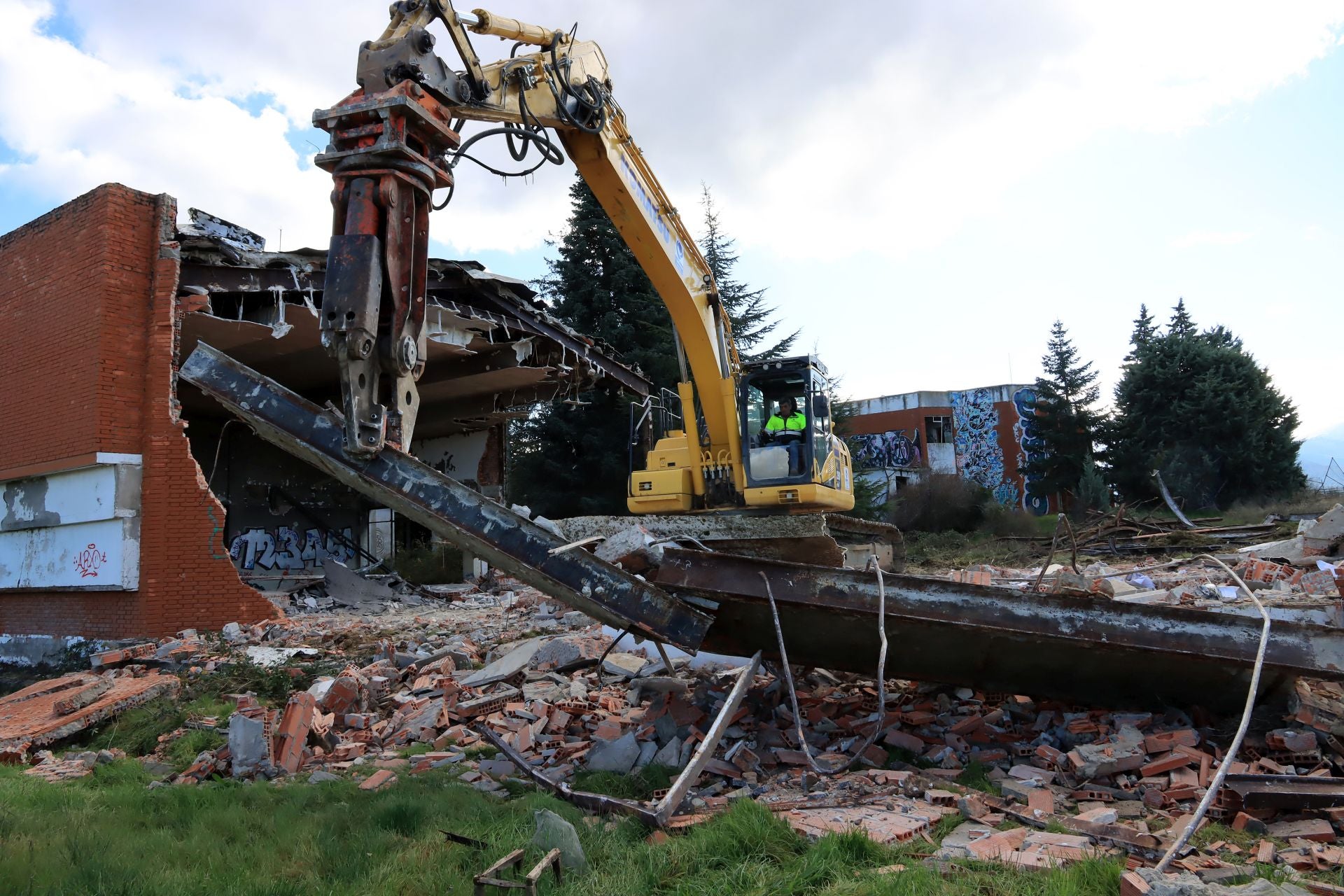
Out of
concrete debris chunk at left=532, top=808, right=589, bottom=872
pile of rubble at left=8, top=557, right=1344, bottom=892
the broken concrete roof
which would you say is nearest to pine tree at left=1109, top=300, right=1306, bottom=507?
the broken concrete roof

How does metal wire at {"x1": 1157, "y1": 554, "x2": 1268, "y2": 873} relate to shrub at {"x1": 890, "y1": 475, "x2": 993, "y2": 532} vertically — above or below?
below

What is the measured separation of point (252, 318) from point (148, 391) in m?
2.24

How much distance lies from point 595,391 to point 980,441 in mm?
23690

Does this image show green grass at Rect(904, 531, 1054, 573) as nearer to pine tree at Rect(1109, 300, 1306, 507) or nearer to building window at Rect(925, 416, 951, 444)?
pine tree at Rect(1109, 300, 1306, 507)

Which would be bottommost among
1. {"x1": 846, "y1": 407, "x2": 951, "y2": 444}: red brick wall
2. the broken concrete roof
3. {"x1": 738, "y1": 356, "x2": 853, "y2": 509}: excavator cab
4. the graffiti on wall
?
the graffiti on wall

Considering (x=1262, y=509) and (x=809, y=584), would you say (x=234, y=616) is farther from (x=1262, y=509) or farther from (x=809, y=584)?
(x=1262, y=509)

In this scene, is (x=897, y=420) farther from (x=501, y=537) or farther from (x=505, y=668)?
(x=501, y=537)

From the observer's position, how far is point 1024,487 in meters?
39.1

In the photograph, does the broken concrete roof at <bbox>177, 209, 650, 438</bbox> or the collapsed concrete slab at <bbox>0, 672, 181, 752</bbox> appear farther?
the broken concrete roof at <bbox>177, 209, 650, 438</bbox>

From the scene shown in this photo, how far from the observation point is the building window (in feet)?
134

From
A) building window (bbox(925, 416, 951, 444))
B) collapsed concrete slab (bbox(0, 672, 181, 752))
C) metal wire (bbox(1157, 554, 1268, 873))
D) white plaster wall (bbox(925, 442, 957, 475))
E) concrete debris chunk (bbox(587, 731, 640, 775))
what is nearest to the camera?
metal wire (bbox(1157, 554, 1268, 873))

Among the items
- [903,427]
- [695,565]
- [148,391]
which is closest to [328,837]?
[695,565]

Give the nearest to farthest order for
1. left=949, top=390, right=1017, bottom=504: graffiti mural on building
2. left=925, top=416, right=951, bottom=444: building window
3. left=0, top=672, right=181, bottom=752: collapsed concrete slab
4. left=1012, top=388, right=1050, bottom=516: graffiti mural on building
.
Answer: left=0, top=672, right=181, bottom=752: collapsed concrete slab → left=1012, top=388, right=1050, bottom=516: graffiti mural on building → left=949, top=390, right=1017, bottom=504: graffiti mural on building → left=925, top=416, right=951, bottom=444: building window

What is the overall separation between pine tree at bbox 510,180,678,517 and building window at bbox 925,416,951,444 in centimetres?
1928
